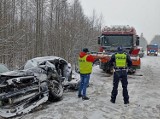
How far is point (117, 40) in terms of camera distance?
17531 mm

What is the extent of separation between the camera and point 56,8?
3956 centimetres

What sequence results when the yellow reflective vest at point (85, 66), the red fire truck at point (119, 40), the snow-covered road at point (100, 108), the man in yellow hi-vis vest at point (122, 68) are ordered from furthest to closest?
the red fire truck at point (119, 40), the yellow reflective vest at point (85, 66), the man in yellow hi-vis vest at point (122, 68), the snow-covered road at point (100, 108)

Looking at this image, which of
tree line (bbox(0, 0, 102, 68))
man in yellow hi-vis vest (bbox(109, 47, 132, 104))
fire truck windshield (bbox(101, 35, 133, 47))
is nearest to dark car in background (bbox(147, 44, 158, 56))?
tree line (bbox(0, 0, 102, 68))

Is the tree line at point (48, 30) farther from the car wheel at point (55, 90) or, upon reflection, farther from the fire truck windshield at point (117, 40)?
the car wheel at point (55, 90)

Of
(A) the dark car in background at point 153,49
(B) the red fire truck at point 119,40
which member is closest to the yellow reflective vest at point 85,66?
(B) the red fire truck at point 119,40

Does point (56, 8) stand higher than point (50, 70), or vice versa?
point (56, 8)

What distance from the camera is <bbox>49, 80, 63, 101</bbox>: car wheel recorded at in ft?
27.6

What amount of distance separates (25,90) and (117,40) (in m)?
11.1

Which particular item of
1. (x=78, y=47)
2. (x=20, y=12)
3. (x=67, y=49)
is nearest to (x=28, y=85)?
(x=67, y=49)

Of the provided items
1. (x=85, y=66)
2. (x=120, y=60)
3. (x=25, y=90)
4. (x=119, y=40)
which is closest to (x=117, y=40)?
(x=119, y=40)

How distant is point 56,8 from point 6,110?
33.9m

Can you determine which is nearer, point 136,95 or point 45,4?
point 136,95

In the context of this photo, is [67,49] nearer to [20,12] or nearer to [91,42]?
[20,12]

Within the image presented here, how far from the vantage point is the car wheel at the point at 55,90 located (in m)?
8.42
